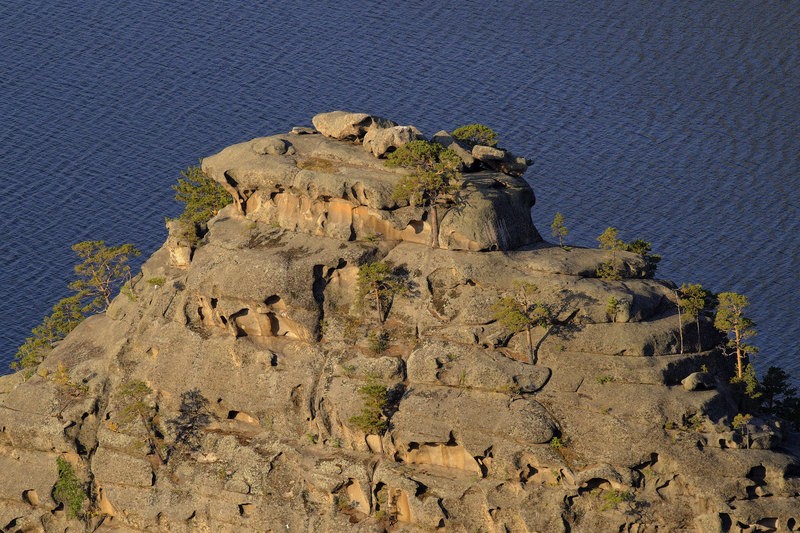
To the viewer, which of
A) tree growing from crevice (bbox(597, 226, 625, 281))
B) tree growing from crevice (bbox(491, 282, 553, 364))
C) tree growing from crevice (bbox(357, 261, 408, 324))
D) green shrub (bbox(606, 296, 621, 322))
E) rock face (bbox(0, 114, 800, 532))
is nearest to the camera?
rock face (bbox(0, 114, 800, 532))

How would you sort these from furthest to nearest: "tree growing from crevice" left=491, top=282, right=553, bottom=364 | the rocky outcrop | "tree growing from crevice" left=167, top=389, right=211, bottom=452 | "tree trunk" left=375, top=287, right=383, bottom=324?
"tree growing from crevice" left=167, top=389, right=211, bottom=452 → the rocky outcrop → "tree trunk" left=375, top=287, right=383, bottom=324 → "tree growing from crevice" left=491, top=282, right=553, bottom=364

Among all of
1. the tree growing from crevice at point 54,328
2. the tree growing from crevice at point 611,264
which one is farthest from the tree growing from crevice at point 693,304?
the tree growing from crevice at point 54,328

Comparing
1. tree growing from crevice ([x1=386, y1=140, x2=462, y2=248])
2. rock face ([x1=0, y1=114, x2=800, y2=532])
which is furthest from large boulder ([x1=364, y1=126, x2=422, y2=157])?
tree growing from crevice ([x1=386, y1=140, x2=462, y2=248])

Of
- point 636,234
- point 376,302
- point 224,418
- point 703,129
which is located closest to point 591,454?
point 376,302

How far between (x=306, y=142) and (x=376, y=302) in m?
14.9

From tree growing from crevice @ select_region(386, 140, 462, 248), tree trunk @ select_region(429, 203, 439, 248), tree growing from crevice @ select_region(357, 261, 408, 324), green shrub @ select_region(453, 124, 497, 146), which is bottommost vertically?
tree growing from crevice @ select_region(357, 261, 408, 324)

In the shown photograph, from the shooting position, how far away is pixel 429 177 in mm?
110625

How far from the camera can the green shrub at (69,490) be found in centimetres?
11919

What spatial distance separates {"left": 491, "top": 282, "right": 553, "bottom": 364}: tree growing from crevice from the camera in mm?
107562

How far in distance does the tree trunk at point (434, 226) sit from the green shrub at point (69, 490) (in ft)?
99.9

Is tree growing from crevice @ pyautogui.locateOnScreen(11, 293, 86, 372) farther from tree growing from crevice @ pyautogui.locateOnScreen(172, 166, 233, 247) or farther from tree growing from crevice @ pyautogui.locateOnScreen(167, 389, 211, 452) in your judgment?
tree growing from crevice @ pyautogui.locateOnScreen(167, 389, 211, 452)

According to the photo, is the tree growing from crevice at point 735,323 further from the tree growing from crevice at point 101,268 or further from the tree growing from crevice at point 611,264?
the tree growing from crevice at point 101,268

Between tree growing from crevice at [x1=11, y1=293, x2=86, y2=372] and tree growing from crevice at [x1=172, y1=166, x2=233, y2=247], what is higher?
tree growing from crevice at [x1=172, y1=166, x2=233, y2=247]

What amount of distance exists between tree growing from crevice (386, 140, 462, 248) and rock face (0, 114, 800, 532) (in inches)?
47.4
